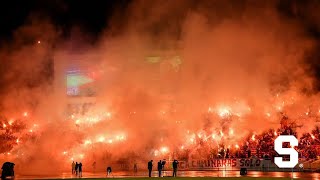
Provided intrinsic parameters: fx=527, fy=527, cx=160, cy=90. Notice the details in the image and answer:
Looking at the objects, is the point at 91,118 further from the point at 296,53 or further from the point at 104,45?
the point at 296,53

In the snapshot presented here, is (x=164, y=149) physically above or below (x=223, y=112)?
below

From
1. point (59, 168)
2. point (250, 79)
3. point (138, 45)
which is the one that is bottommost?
point (59, 168)

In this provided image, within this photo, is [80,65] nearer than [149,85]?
No

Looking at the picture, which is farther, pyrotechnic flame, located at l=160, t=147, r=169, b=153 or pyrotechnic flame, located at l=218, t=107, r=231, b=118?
pyrotechnic flame, located at l=160, t=147, r=169, b=153

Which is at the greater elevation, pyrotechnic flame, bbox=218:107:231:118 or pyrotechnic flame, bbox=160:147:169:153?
pyrotechnic flame, bbox=218:107:231:118

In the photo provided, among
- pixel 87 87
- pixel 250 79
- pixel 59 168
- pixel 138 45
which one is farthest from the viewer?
pixel 87 87

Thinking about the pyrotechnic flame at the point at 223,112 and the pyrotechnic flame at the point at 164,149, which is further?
the pyrotechnic flame at the point at 164,149

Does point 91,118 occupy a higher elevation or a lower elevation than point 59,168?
higher

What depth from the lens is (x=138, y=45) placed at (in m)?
40.4

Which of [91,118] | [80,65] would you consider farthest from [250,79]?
[80,65]

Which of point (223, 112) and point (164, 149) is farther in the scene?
point (164, 149)

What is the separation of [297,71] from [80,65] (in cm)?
1832

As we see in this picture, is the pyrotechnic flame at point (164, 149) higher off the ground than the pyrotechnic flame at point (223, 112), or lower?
lower

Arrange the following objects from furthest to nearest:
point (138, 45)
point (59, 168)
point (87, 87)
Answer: point (87, 87), point (138, 45), point (59, 168)
